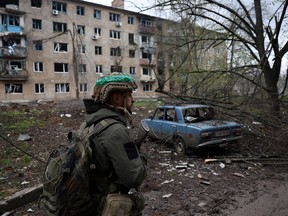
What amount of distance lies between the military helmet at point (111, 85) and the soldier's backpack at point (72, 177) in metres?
0.23

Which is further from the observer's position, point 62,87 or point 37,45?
point 62,87

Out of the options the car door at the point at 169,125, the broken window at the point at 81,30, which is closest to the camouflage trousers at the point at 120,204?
the car door at the point at 169,125

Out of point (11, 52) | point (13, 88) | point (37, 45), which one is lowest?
point (13, 88)

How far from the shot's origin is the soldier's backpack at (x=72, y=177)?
5.77ft

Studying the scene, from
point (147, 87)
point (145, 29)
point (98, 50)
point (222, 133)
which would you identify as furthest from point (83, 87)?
point (222, 133)

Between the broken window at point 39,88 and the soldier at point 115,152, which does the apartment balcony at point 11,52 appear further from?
the soldier at point 115,152

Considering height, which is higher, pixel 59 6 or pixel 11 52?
pixel 59 6

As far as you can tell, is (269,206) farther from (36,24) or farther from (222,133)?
(36,24)

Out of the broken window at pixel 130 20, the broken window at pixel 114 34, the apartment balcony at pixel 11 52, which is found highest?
the broken window at pixel 130 20

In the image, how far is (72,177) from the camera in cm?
176

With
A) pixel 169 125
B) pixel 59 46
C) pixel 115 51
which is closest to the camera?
pixel 169 125

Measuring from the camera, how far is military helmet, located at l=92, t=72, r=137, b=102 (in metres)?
1.94

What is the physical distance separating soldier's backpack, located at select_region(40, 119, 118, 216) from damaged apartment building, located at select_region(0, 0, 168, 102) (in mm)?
25841

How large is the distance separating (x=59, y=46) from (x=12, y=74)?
693 centimetres
